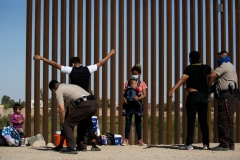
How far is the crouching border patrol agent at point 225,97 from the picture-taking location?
7.43 metres

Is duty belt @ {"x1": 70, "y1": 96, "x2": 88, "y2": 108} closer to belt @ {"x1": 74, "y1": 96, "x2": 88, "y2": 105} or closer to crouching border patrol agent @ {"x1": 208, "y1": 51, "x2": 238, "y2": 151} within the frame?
belt @ {"x1": 74, "y1": 96, "x2": 88, "y2": 105}

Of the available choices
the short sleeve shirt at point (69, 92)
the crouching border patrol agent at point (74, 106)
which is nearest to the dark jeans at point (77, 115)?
the crouching border patrol agent at point (74, 106)

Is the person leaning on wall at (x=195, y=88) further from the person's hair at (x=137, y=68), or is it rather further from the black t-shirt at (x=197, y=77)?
the person's hair at (x=137, y=68)

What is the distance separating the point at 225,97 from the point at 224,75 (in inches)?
12.3

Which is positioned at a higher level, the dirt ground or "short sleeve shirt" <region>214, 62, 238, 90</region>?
"short sleeve shirt" <region>214, 62, 238, 90</region>

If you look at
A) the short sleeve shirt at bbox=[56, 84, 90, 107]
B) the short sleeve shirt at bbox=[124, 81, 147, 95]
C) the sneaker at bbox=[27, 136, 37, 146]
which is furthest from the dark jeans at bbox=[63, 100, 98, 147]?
the sneaker at bbox=[27, 136, 37, 146]

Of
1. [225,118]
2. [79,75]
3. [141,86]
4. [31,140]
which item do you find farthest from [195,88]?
[31,140]

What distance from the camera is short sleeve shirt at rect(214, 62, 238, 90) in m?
7.43

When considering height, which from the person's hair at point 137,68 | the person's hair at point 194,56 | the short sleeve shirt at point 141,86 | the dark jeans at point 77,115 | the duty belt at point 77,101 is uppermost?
the person's hair at point 194,56

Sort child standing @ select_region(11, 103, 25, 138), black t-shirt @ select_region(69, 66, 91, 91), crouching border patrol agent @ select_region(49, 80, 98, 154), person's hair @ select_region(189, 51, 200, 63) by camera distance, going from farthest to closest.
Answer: child standing @ select_region(11, 103, 25, 138) < person's hair @ select_region(189, 51, 200, 63) < black t-shirt @ select_region(69, 66, 91, 91) < crouching border patrol agent @ select_region(49, 80, 98, 154)

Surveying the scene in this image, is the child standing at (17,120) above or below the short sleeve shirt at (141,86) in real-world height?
below

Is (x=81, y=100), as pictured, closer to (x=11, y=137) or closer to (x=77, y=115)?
(x=77, y=115)

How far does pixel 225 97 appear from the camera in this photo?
24.4 feet

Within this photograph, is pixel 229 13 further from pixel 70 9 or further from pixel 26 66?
pixel 26 66
